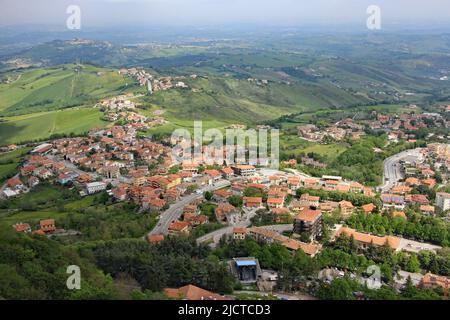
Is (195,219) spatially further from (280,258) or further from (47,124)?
(47,124)

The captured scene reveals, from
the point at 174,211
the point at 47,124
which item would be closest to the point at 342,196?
the point at 174,211

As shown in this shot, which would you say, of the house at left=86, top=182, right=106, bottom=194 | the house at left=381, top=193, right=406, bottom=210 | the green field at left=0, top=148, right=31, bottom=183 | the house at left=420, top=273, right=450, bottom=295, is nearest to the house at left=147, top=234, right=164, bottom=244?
the house at left=420, top=273, right=450, bottom=295

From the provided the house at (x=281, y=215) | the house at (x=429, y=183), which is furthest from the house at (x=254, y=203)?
the house at (x=429, y=183)

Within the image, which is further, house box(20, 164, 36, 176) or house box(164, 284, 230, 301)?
house box(20, 164, 36, 176)

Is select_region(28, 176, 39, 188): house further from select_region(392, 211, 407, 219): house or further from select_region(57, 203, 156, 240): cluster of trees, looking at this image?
select_region(392, 211, 407, 219): house

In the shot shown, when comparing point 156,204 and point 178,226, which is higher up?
point 156,204
